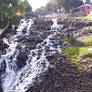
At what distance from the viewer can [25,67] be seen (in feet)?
75.5

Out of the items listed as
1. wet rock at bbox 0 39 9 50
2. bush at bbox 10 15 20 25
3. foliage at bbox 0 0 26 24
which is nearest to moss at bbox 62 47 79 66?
wet rock at bbox 0 39 9 50

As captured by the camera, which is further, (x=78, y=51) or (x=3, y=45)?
(x=3, y=45)

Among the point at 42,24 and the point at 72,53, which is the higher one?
the point at 42,24

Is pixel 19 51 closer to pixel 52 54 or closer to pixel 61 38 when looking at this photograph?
pixel 52 54

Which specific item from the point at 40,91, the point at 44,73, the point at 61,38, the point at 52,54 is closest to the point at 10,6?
the point at 61,38

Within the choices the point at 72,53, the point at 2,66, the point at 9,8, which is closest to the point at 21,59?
the point at 2,66

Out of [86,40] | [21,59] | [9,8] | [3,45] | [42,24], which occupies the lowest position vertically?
[21,59]

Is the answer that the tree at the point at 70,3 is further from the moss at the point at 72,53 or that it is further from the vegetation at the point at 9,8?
the moss at the point at 72,53

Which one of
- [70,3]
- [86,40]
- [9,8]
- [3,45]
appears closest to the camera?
[86,40]

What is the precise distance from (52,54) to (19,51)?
5.40m

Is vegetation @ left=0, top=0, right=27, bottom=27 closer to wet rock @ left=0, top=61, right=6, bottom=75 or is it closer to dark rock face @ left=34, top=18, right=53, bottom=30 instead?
dark rock face @ left=34, top=18, right=53, bottom=30

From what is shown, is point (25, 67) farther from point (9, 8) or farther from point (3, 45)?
point (9, 8)

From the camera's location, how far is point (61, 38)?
107 feet

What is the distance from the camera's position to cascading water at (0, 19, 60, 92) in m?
20.2
